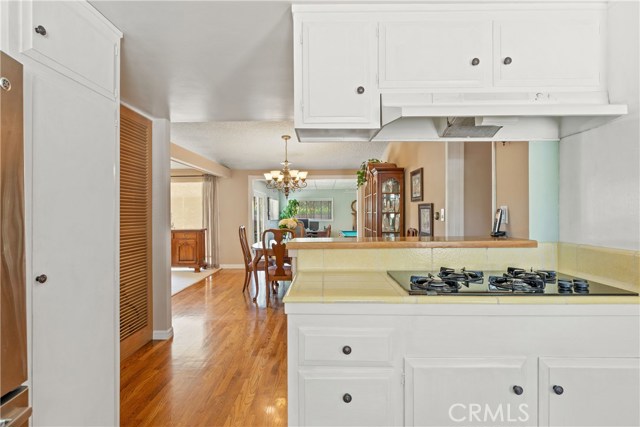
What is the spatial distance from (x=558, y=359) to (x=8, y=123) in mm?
2127

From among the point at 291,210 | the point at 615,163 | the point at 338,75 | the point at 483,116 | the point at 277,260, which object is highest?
the point at 338,75

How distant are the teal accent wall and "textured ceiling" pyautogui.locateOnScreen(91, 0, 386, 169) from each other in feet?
5.08

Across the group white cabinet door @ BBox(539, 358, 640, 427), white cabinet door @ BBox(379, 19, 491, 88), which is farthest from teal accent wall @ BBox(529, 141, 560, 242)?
white cabinet door @ BBox(539, 358, 640, 427)

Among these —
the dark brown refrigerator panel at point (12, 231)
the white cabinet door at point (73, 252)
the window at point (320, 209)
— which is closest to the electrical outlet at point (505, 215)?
the white cabinet door at point (73, 252)

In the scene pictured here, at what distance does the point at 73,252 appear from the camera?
157cm

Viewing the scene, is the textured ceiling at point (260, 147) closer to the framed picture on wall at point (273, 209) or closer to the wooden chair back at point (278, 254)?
the wooden chair back at point (278, 254)

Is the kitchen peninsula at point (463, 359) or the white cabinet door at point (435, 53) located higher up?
the white cabinet door at point (435, 53)

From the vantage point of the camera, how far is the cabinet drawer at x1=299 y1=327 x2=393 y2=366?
4.74 feet

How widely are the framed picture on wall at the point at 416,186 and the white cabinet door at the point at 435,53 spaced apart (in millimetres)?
2895

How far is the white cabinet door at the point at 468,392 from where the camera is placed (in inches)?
55.8

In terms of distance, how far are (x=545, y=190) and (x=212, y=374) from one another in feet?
8.34

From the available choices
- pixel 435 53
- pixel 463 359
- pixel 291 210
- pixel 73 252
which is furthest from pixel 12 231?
pixel 291 210

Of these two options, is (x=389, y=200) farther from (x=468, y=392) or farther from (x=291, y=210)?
(x=291, y=210)

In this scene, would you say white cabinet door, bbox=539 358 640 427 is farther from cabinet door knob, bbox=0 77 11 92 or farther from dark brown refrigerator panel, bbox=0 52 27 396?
cabinet door knob, bbox=0 77 11 92
